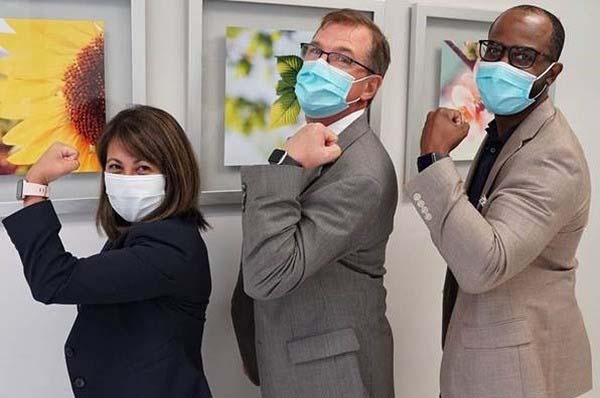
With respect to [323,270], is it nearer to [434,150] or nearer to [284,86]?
[434,150]

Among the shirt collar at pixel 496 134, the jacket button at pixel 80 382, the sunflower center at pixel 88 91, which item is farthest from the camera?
the sunflower center at pixel 88 91

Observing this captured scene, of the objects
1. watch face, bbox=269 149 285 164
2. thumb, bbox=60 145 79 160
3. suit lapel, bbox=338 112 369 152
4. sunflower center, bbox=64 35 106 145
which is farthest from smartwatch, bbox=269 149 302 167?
sunflower center, bbox=64 35 106 145

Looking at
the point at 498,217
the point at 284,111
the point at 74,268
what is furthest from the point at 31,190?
the point at 498,217

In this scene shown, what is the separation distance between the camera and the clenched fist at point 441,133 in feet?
4.35

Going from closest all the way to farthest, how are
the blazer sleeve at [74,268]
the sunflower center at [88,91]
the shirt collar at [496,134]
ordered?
the blazer sleeve at [74,268], the shirt collar at [496,134], the sunflower center at [88,91]

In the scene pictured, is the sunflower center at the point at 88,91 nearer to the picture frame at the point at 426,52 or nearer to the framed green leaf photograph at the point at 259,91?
the framed green leaf photograph at the point at 259,91

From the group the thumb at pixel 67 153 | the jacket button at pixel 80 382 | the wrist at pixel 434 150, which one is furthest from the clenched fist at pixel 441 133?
the jacket button at pixel 80 382

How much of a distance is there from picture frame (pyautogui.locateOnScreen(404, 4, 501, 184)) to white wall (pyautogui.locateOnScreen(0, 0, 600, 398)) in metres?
0.03

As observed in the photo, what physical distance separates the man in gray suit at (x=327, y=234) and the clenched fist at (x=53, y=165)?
0.33m

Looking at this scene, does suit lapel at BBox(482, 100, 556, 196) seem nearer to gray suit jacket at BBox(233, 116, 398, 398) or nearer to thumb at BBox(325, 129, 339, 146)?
gray suit jacket at BBox(233, 116, 398, 398)

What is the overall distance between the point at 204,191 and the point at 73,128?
33 centimetres

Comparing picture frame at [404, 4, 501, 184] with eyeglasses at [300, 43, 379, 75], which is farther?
picture frame at [404, 4, 501, 184]

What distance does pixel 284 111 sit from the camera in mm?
1711

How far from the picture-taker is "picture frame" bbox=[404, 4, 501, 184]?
73.2 inches
